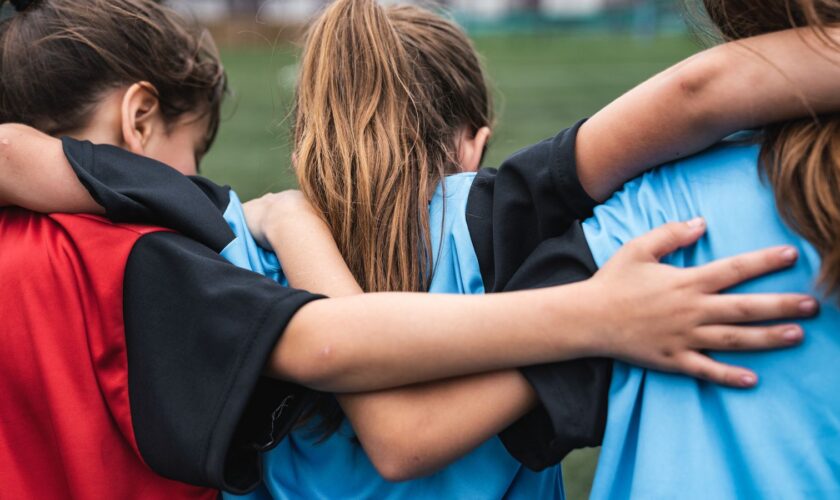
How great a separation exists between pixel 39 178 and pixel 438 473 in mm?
728

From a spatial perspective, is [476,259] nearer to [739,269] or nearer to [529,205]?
[529,205]

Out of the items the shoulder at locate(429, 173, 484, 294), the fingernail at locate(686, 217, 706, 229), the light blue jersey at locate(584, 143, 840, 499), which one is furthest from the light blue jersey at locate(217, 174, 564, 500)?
the fingernail at locate(686, 217, 706, 229)

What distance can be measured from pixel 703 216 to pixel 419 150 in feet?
1.63

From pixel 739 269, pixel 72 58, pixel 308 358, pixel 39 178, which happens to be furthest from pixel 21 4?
pixel 739 269

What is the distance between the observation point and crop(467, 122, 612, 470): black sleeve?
114 cm

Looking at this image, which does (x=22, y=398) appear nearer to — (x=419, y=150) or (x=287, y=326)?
(x=287, y=326)

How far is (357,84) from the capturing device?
59.2 inches

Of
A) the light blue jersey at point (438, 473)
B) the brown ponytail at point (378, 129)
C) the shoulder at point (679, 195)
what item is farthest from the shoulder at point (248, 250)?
the shoulder at point (679, 195)

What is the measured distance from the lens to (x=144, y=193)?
51.3 inches

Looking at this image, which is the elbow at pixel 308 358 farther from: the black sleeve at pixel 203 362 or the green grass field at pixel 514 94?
the green grass field at pixel 514 94

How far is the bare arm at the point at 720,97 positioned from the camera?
1045 mm

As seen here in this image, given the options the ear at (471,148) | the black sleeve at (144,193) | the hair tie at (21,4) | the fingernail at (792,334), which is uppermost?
the hair tie at (21,4)

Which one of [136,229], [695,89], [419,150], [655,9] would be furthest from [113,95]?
[655,9]

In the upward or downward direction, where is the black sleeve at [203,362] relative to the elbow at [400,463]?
upward
